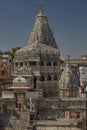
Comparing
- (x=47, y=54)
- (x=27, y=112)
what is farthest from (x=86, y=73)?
(x=27, y=112)

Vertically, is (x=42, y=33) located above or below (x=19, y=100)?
above

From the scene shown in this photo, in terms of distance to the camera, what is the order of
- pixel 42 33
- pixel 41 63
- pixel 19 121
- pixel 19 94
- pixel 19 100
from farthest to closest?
pixel 42 33 → pixel 41 63 → pixel 19 94 → pixel 19 100 → pixel 19 121

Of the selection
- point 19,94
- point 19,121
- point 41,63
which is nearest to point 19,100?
point 19,94

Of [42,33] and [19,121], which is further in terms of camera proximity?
[42,33]

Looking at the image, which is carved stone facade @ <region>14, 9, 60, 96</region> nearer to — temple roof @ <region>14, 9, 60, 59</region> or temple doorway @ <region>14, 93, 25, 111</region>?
temple roof @ <region>14, 9, 60, 59</region>

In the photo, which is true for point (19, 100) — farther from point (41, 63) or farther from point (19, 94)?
point (41, 63)

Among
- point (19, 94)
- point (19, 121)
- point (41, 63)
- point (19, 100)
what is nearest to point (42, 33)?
point (41, 63)

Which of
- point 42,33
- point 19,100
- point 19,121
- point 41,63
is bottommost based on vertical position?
point 19,121

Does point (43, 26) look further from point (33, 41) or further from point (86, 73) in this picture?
point (86, 73)

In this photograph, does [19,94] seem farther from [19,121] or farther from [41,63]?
[41,63]

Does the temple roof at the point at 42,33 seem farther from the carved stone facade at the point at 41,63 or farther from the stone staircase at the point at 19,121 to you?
the stone staircase at the point at 19,121

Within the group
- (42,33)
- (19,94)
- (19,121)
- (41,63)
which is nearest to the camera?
(19,121)

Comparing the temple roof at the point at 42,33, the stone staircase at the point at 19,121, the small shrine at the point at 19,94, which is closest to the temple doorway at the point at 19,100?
the small shrine at the point at 19,94

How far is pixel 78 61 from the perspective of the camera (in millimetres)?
71812
